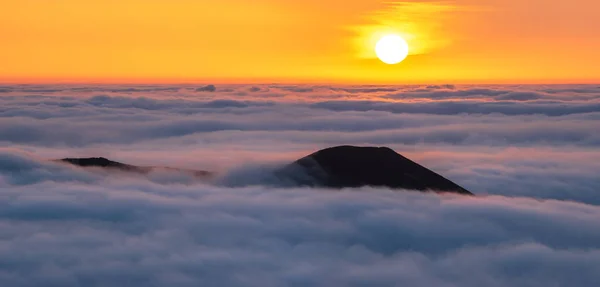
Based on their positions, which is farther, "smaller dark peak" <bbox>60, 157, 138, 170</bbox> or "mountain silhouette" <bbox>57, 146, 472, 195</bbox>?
"smaller dark peak" <bbox>60, 157, 138, 170</bbox>

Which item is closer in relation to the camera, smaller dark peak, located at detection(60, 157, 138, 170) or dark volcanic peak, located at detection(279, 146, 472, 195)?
dark volcanic peak, located at detection(279, 146, 472, 195)

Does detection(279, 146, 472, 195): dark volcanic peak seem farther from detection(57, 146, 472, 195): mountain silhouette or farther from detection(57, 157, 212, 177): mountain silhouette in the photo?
detection(57, 157, 212, 177): mountain silhouette

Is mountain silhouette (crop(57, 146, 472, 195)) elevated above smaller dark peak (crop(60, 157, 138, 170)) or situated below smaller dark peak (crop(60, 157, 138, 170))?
above

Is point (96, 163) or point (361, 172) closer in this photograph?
point (361, 172)

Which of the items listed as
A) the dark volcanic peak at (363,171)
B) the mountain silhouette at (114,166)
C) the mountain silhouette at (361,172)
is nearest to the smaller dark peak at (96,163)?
the mountain silhouette at (114,166)

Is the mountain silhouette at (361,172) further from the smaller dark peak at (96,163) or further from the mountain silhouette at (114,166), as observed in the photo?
the smaller dark peak at (96,163)

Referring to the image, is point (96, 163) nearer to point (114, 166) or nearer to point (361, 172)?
point (114, 166)

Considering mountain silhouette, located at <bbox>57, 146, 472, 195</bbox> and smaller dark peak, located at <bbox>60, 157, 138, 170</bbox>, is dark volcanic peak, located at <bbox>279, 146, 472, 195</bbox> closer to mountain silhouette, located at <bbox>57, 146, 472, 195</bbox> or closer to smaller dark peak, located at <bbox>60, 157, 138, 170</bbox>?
mountain silhouette, located at <bbox>57, 146, 472, 195</bbox>

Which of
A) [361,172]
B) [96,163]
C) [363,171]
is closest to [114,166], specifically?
[96,163]

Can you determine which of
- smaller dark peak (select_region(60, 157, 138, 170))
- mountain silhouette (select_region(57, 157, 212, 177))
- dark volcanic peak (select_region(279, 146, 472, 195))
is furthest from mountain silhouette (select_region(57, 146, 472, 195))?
smaller dark peak (select_region(60, 157, 138, 170))

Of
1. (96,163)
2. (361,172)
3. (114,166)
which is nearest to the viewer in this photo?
(361,172)
